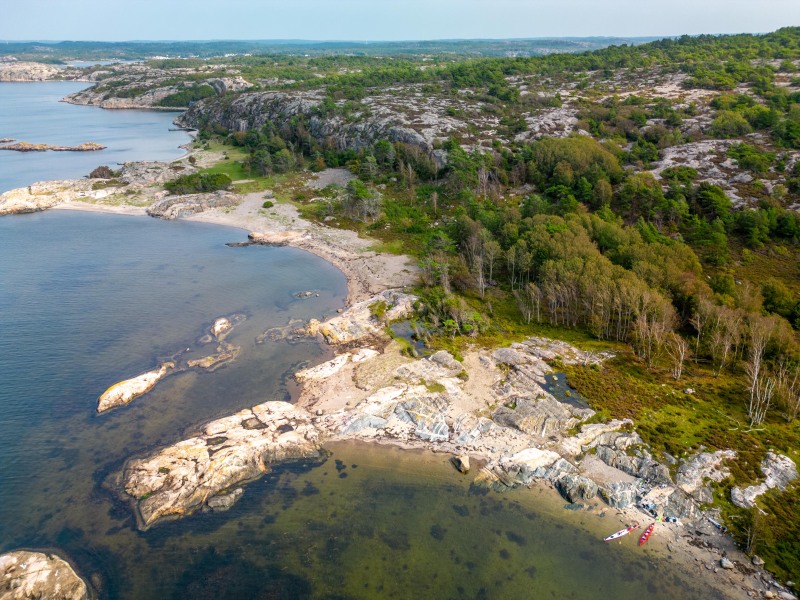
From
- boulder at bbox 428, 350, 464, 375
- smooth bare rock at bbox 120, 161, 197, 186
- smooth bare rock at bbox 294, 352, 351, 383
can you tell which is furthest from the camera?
smooth bare rock at bbox 120, 161, 197, 186

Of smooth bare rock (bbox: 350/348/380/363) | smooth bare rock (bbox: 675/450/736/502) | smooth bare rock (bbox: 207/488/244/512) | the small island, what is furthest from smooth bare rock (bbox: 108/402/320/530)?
the small island

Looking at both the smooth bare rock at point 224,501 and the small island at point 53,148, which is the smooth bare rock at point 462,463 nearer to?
the smooth bare rock at point 224,501

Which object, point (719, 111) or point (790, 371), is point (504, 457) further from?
point (719, 111)

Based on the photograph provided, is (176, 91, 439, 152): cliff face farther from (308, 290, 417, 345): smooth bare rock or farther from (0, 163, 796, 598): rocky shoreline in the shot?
(0, 163, 796, 598): rocky shoreline

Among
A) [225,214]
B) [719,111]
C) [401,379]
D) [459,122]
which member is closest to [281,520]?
[401,379]

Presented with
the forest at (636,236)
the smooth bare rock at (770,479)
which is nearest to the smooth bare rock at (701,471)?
the forest at (636,236)

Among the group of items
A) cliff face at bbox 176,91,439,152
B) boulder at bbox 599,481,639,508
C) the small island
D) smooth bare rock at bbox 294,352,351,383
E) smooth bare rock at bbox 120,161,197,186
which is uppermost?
cliff face at bbox 176,91,439,152

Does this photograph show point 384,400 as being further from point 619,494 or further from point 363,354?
point 619,494

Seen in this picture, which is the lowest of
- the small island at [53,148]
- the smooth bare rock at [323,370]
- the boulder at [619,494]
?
the boulder at [619,494]
